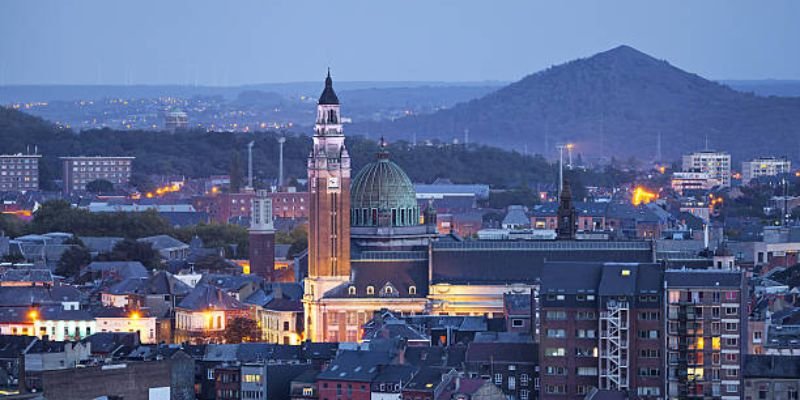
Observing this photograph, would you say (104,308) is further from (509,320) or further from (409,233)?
(509,320)

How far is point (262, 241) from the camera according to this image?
5753 inches

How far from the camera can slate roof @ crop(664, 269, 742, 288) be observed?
289 feet

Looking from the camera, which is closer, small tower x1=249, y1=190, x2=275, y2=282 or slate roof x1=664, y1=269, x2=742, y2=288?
slate roof x1=664, y1=269, x2=742, y2=288

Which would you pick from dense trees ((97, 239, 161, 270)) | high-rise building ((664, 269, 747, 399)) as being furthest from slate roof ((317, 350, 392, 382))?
dense trees ((97, 239, 161, 270))

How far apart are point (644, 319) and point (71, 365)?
22.5 metres

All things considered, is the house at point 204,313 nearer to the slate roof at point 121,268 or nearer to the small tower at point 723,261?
the slate roof at point 121,268

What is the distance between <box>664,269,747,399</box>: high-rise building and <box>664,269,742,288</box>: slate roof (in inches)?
1.2

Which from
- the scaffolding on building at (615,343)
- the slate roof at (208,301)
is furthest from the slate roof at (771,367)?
the slate roof at (208,301)

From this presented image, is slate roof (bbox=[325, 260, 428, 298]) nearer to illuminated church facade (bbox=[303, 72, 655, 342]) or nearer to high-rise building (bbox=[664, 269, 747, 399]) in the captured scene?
illuminated church facade (bbox=[303, 72, 655, 342])

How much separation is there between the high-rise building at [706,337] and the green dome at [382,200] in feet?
111

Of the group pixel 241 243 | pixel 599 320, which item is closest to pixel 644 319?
pixel 599 320

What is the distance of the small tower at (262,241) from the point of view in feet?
473

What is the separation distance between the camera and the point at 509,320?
10256cm

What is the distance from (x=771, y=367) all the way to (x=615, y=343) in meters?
4.92
